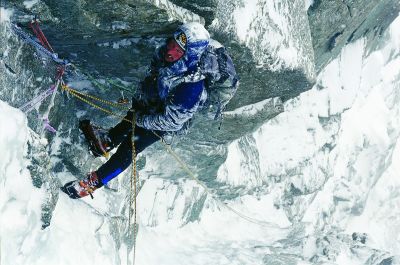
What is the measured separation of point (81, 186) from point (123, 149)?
2.83ft

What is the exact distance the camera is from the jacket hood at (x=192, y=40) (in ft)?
16.5

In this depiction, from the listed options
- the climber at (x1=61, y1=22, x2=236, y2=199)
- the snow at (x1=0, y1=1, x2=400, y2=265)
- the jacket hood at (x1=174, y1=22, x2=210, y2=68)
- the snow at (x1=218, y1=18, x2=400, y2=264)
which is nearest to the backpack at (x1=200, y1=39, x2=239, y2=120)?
the climber at (x1=61, y1=22, x2=236, y2=199)

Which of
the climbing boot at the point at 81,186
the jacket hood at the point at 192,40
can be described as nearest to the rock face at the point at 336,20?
the jacket hood at the point at 192,40

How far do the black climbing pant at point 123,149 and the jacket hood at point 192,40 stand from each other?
160 centimetres

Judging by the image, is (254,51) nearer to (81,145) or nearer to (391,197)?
(81,145)

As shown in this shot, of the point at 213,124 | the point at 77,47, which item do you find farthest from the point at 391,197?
the point at 77,47

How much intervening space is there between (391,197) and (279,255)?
2101 cm

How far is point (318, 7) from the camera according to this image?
485 inches

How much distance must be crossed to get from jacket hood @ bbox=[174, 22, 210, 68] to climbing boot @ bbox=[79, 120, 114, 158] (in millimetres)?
2371

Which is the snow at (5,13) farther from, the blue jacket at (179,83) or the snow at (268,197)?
the blue jacket at (179,83)

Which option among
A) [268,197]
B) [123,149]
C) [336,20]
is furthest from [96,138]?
[268,197]

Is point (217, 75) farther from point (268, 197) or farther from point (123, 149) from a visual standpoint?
point (268, 197)

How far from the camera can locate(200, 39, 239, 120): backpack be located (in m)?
5.46

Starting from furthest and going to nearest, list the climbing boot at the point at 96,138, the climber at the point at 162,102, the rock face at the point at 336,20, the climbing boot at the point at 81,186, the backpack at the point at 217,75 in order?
the rock face at the point at 336,20 < the climbing boot at the point at 96,138 < the climbing boot at the point at 81,186 < the backpack at the point at 217,75 < the climber at the point at 162,102
